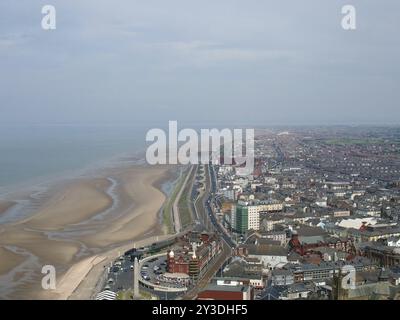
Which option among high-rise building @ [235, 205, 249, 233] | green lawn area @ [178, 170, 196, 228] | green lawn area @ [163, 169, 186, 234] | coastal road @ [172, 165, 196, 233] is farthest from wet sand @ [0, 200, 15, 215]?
high-rise building @ [235, 205, 249, 233]

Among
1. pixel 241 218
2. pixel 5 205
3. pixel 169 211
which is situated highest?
pixel 5 205

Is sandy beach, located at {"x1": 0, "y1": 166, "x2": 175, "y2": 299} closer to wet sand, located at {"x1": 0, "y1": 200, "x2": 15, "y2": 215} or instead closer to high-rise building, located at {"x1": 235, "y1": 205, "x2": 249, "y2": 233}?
wet sand, located at {"x1": 0, "y1": 200, "x2": 15, "y2": 215}

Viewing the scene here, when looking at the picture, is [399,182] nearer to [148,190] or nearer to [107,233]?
[148,190]

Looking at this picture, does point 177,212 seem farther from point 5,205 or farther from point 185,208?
point 5,205

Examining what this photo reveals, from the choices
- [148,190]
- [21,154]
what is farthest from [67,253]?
[21,154]

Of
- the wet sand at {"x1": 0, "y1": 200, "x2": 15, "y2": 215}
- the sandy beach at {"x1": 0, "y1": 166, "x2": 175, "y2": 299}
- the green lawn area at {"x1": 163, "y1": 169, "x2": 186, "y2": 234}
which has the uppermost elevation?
the wet sand at {"x1": 0, "y1": 200, "x2": 15, "y2": 215}

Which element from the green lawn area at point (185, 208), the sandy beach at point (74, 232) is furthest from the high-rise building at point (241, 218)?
the sandy beach at point (74, 232)

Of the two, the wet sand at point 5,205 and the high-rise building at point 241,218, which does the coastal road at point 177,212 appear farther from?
the wet sand at point 5,205

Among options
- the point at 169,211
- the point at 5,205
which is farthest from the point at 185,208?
the point at 5,205
